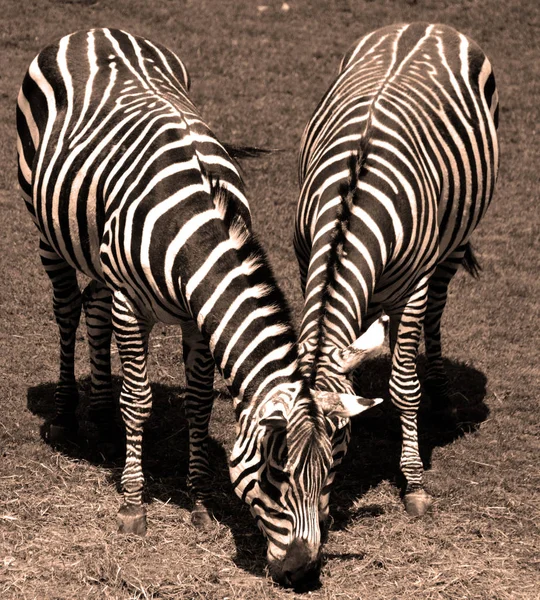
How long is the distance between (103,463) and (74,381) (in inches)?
31.3

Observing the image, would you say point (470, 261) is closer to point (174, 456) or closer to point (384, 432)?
point (384, 432)

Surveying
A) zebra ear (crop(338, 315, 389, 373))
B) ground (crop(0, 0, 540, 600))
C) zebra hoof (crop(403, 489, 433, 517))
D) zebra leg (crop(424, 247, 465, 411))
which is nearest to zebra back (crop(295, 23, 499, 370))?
zebra ear (crop(338, 315, 389, 373))

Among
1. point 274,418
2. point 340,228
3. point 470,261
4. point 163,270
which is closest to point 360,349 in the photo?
point 274,418

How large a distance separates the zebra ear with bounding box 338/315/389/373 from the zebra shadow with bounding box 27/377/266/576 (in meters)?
1.60

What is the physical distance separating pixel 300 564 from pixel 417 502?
1.95m

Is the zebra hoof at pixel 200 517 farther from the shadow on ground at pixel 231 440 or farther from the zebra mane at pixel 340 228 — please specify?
the zebra mane at pixel 340 228

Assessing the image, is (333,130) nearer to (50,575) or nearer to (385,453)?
(385,453)

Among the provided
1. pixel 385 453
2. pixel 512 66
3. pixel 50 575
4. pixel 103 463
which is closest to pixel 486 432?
pixel 385 453

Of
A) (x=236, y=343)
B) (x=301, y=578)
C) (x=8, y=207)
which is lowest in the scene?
(x=8, y=207)

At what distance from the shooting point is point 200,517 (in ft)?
23.1

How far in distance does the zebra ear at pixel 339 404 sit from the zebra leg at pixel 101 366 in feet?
9.44

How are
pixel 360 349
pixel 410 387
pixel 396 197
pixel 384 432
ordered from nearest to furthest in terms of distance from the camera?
pixel 360 349 < pixel 396 197 < pixel 410 387 < pixel 384 432

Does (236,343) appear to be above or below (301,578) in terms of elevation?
above

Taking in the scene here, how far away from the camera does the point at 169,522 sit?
708 centimetres
